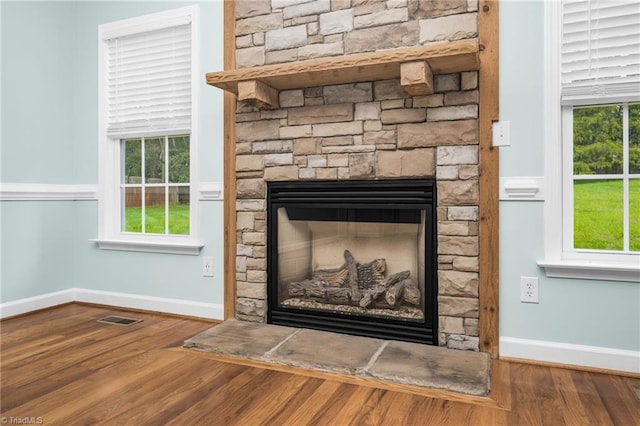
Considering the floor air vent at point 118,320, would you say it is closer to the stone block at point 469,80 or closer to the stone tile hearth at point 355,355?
the stone tile hearth at point 355,355

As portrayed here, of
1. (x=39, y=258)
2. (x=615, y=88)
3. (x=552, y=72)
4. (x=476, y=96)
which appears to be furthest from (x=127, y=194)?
(x=615, y=88)

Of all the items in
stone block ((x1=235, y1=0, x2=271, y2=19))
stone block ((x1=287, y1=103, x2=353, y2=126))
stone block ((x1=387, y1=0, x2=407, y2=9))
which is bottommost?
stone block ((x1=287, y1=103, x2=353, y2=126))

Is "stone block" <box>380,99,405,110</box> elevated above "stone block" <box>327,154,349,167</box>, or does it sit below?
above

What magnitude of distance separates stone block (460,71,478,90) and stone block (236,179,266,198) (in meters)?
1.30

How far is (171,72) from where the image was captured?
3014 millimetres

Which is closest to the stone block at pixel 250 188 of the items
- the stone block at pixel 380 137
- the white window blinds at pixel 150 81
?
the white window blinds at pixel 150 81

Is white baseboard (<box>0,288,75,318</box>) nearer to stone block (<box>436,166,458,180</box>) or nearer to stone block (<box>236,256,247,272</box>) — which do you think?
stone block (<box>236,256,247,272</box>)

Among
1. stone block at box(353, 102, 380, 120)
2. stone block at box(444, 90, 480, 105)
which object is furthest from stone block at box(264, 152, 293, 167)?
stone block at box(444, 90, 480, 105)

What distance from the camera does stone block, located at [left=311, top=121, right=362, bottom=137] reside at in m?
2.47

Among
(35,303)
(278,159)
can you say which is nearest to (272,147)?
(278,159)

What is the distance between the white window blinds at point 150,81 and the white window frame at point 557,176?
2.20 m

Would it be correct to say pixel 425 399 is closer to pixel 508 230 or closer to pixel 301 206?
pixel 508 230

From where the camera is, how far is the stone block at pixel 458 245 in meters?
2.24

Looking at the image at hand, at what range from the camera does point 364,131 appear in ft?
8.04
